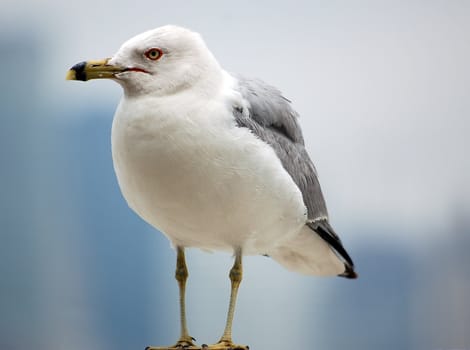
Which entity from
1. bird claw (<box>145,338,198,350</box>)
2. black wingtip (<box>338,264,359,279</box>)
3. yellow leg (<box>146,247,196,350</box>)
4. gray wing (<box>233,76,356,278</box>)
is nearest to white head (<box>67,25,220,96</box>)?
gray wing (<box>233,76,356,278</box>)

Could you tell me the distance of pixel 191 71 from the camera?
1.47 metres

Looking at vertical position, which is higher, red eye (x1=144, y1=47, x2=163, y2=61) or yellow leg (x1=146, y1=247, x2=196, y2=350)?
red eye (x1=144, y1=47, x2=163, y2=61)

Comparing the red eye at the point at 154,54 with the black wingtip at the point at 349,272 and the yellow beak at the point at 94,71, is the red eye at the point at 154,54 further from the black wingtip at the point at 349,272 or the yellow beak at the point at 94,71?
the black wingtip at the point at 349,272

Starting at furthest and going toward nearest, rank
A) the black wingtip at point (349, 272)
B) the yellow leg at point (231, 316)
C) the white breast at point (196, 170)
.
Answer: the black wingtip at point (349, 272) → the yellow leg at point (231, 316) → the white breast at point (196, 170)

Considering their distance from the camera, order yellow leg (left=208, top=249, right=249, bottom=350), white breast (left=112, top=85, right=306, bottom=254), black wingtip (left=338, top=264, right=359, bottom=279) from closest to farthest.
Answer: white breast (left=112, top=85, right=306, bottom=254) → yellow leg (left=208, top=249, right=249, bottom=350) → black wingtip (left=338, top=264, right=359, bottom=279)

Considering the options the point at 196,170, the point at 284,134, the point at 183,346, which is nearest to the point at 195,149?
the point at 196,170

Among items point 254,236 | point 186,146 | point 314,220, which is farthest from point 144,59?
point 314,220

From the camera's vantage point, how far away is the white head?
145cm

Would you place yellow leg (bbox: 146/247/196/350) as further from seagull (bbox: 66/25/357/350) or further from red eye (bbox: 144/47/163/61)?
red eye (bbox: 144/47/163/61)

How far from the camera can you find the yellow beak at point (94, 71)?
4.74 feet

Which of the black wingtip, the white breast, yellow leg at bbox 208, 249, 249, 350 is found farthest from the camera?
the black wingtip

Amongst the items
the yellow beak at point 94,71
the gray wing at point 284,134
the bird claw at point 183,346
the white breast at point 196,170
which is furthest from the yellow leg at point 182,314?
the yellow beak at point 94,71

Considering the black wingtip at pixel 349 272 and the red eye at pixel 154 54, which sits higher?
the red eye at pixel 154 54

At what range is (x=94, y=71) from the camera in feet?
4.75
